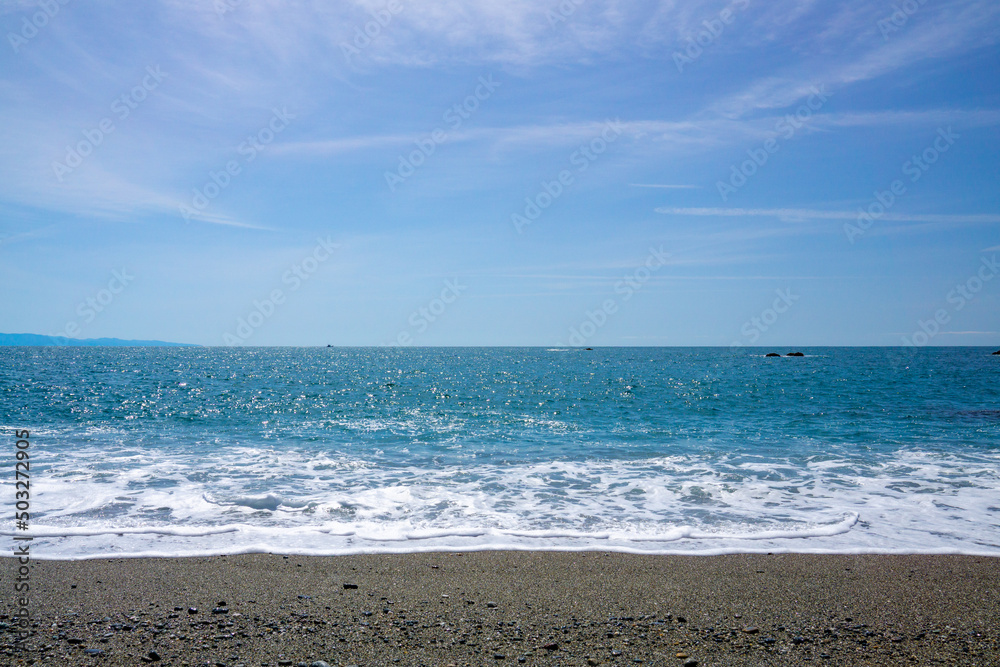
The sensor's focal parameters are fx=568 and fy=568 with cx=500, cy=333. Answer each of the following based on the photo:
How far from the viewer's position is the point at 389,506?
10.1m

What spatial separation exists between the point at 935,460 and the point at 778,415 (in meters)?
11.0

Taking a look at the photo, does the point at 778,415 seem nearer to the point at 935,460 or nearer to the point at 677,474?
the point at 935,460

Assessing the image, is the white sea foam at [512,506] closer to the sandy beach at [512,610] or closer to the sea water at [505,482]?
the sea water at [505,482]

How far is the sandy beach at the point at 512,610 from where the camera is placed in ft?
15.9

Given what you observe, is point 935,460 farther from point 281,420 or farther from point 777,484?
point 281,420

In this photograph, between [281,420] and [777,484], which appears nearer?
[777,484]

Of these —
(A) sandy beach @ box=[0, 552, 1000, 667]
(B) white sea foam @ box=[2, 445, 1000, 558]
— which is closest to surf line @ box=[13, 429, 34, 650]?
(A) sandy beach @ box=[0, 552, 1000, 667]

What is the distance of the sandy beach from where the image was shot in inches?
191

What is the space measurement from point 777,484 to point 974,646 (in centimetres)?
731

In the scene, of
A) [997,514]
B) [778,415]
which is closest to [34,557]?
[997,514]

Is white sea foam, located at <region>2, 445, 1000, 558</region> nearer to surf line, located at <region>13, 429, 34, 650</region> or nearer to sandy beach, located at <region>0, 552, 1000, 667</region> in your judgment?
surf line, located at <region>13, 429, 34, 650</region>

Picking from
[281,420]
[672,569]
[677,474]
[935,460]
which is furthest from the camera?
[281,420]

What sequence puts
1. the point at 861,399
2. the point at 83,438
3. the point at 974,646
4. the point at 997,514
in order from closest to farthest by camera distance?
the point at 974,646
the point at 997,514
the point at 83,438
the point at 861,399

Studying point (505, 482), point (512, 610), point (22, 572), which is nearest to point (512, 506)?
point (505, 482)
